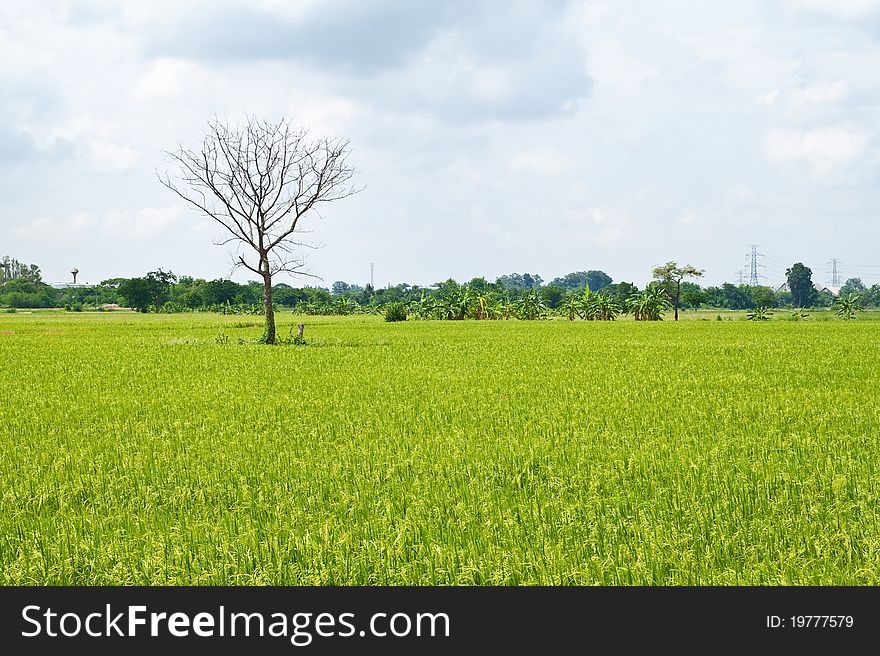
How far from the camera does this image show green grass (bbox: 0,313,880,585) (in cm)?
411

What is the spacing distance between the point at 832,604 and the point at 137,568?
3945mm

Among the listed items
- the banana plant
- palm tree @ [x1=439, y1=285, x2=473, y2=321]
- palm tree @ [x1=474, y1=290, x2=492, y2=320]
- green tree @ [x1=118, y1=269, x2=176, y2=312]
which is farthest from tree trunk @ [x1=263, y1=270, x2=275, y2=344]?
green tree @ [x1=118, y1=269, x2=176, y2=312]

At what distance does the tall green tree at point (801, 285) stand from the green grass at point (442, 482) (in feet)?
396

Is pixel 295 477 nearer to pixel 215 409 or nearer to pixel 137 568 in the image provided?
pixel 137 568

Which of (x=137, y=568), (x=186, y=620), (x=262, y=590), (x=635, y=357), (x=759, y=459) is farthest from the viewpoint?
(x=635, y=357)

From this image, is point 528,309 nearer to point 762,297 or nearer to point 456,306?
point 456,306

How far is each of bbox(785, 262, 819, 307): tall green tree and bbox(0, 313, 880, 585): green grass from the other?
120604 mm

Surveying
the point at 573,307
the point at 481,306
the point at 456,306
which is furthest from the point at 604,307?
the point at 456,306

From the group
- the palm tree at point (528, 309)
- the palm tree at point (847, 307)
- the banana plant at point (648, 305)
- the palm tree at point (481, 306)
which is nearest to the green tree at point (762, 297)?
the palm tree at point (847, 307)

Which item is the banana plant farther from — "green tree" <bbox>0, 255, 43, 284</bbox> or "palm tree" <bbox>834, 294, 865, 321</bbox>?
"green tree" <bbox>0, 255, 43, 284</bbox>

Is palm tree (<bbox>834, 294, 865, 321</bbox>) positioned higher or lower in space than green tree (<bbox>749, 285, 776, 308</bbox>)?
lower

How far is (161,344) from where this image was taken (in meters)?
24.8

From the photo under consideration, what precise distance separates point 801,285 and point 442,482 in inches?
5186

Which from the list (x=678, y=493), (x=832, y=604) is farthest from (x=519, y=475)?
(x=832, y=604)
